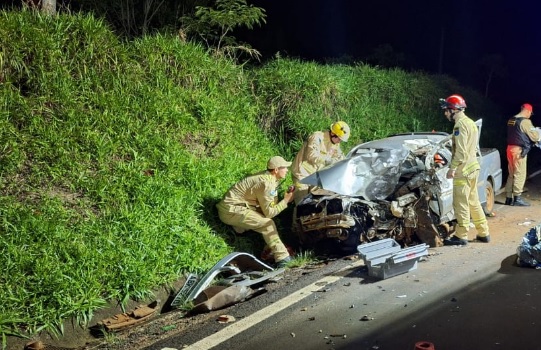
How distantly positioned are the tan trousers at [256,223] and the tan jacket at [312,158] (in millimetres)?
1104

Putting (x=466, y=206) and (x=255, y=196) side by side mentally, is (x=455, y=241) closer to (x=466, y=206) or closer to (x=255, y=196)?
(x=466, y=206)

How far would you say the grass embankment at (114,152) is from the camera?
5223 millimetres

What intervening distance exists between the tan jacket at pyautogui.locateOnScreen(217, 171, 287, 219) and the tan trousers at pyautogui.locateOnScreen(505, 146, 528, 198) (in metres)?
4.96

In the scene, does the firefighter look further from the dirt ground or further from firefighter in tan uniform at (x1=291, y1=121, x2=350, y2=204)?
the dirt ground

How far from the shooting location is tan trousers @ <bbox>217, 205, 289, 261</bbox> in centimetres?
676

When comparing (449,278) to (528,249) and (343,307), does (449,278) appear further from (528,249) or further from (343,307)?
(343,307)

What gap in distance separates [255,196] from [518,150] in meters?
5.65

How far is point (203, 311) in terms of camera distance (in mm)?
5309

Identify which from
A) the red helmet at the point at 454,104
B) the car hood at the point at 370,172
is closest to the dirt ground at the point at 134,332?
the car hood at the point at 370,172

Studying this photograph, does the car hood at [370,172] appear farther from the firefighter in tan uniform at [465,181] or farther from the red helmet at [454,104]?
the red helmet at [454,104]

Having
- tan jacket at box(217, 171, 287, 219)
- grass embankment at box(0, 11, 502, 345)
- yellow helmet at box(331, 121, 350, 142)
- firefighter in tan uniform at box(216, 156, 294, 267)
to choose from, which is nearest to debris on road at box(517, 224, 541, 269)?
firefighter in tan uniform at box(216, 156, 294, 267)

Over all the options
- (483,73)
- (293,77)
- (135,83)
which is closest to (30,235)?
(135,83)

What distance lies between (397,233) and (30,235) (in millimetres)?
4135

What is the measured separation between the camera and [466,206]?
23.6ft
